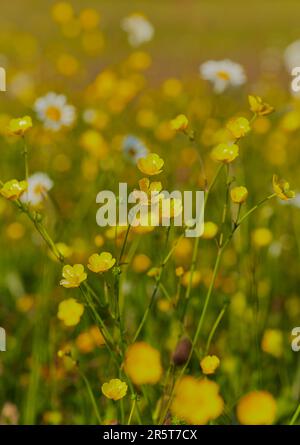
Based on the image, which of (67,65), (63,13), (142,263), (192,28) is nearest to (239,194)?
(142,263)

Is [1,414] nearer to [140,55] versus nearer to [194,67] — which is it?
[140,55]

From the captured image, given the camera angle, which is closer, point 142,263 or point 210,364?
point 210,364

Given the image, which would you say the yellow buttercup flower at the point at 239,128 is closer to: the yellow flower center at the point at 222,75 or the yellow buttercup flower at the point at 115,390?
the yellow buttercup flower at the point at 115,390

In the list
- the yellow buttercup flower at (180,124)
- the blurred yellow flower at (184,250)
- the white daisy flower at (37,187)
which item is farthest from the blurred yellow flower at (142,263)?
the yellow buttercup flower at (180,124)

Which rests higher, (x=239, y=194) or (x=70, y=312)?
(x=239, y=194)

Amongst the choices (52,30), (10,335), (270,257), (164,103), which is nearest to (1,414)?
(10,335)

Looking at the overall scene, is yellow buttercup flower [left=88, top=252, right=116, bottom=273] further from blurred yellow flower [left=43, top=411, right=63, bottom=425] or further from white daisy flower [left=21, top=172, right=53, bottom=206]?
white daisy flower [left=21, top=172, right=53, bottom=206]

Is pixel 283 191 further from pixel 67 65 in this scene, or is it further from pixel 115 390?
pixel 67 65
